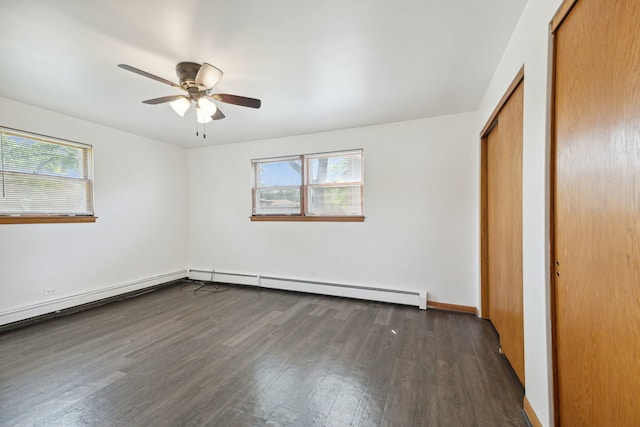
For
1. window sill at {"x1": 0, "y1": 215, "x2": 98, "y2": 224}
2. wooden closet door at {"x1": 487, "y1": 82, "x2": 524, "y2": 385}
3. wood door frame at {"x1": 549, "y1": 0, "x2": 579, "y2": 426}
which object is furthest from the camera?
window sill at {"x1": 0, "y1": 215, "x2": 98, "y2": 224}

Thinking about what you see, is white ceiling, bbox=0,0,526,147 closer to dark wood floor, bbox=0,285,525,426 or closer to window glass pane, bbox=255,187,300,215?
window glass pane, bbox=255,187,300,215

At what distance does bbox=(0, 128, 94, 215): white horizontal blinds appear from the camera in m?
2.85

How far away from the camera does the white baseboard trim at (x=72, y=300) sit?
2.82 m

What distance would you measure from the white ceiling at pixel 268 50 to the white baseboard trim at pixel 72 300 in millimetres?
2341

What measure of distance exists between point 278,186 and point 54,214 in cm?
291

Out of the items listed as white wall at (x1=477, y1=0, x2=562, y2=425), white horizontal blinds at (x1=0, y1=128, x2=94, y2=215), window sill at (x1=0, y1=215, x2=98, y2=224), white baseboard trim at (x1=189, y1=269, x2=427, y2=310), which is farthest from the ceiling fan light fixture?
white baseboard trim at (x1=189, y1=269, x2=427, y2=310)

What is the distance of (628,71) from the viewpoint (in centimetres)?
79

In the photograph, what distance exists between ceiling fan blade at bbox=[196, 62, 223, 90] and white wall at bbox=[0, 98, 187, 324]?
2.58 meters

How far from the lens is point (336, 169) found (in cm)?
394

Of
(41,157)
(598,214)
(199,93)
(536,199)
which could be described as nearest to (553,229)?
(536,199)

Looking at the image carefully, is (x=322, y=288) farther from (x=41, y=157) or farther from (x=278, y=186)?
(x=41, y=157)

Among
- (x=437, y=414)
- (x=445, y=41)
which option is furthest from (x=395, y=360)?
(x=445, y=41)

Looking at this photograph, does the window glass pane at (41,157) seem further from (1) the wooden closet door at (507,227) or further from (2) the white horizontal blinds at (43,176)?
(1) the wooden closet door at (507,227)

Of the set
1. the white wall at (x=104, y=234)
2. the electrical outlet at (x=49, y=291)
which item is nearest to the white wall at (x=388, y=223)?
the white wall at (x=104, y=234)
